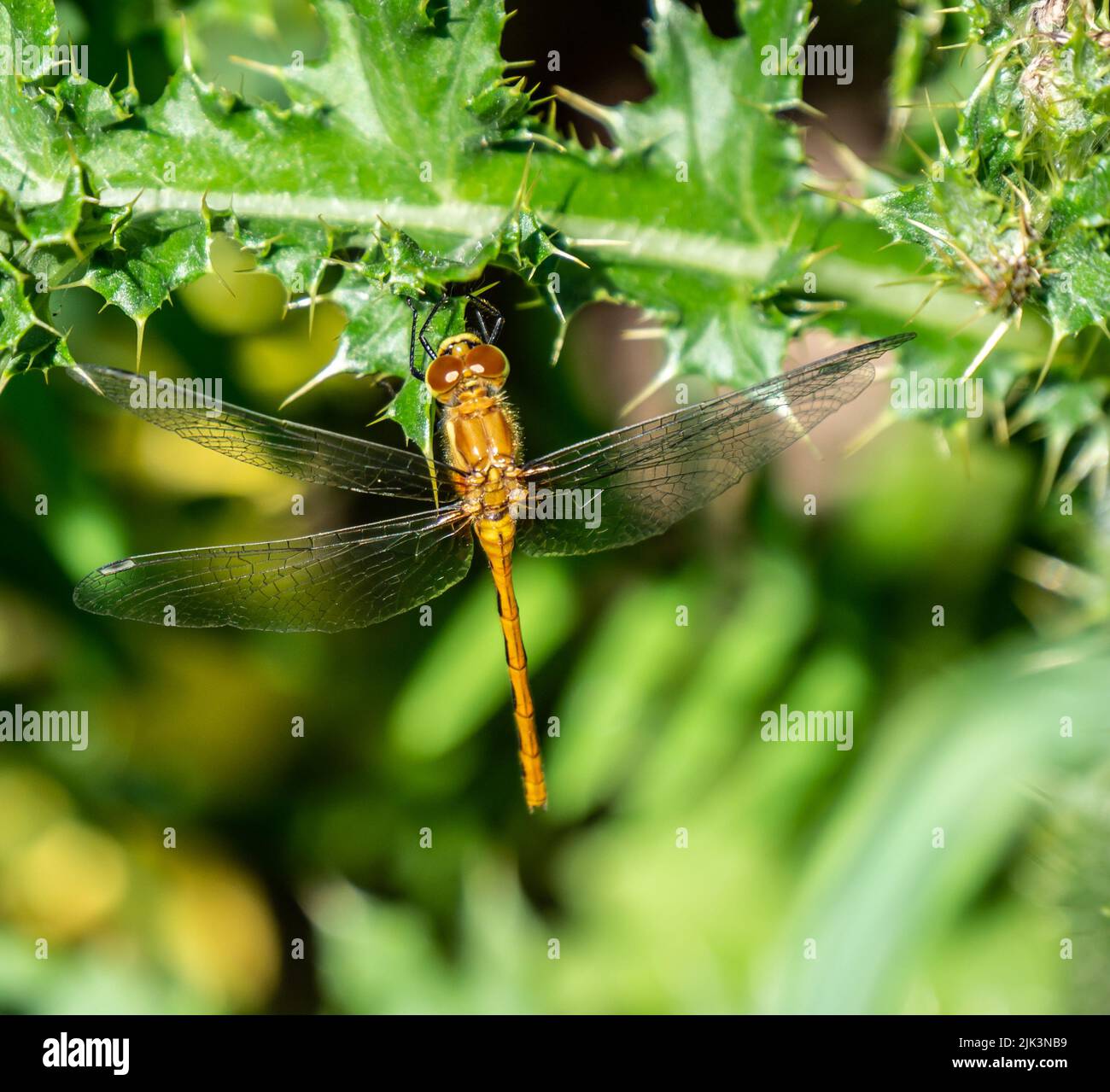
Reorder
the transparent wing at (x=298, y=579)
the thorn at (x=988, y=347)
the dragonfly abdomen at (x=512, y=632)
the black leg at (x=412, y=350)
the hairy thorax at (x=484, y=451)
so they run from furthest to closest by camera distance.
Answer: the dragonfly abdomen at (x=512, y=632) < the hairy thorax at (x=484, y=451) < the transparent wing at (x=298, y=579) < the black leg at (x=412, y=350) < the thorn at (x=988, y=347)

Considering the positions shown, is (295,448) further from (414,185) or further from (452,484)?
(414,185)

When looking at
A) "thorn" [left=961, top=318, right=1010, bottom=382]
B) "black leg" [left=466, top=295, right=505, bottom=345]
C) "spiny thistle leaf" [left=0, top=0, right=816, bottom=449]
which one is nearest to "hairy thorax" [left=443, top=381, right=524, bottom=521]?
"black leg" [left=466, top=295, right=505, bottom=345]

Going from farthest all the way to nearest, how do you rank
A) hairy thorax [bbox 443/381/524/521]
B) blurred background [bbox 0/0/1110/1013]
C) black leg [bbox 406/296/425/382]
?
blurred background [bbox 0/0/1110/1013] → hairy thorax [bbox 443/381/524/521] → black leg [bbox 406/296/425/382]

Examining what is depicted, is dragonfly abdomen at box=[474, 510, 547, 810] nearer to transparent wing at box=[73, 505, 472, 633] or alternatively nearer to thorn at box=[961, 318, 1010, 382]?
transparent wing at box=[73, 505, 472, 633]

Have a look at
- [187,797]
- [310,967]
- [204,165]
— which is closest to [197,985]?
[310,967]

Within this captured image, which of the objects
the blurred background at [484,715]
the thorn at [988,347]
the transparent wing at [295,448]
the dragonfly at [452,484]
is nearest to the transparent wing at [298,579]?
the dragonfly at [452,484]

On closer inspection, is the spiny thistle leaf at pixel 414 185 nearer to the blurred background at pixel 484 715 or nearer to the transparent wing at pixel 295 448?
the transparent wing at pixel 295 448

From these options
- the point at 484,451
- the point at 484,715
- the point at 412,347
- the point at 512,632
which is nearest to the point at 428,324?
the point at 412,347
